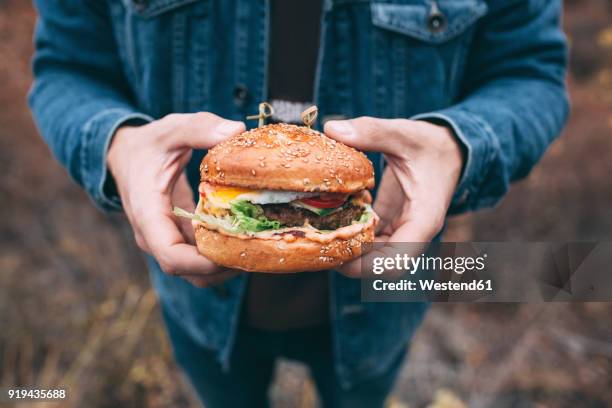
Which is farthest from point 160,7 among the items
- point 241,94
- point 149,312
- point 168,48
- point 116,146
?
point 149,312

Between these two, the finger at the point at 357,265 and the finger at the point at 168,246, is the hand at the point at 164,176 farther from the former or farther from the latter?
the finger at the point at 357,265

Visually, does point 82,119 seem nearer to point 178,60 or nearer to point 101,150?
point 101,150

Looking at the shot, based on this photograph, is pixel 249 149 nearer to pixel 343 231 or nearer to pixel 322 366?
pixel 343 231

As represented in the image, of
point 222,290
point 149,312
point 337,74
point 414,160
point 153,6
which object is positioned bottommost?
point 149,312

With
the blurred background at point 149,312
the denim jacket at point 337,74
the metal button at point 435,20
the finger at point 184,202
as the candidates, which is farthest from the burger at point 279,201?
the blurred background at point 149,312

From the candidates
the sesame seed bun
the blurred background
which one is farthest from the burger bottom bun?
the blurred background

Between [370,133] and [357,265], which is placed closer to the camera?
[370,133]

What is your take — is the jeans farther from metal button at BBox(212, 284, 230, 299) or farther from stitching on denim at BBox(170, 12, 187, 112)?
stitching on denim at BBox(170, 12, 187, 112)
